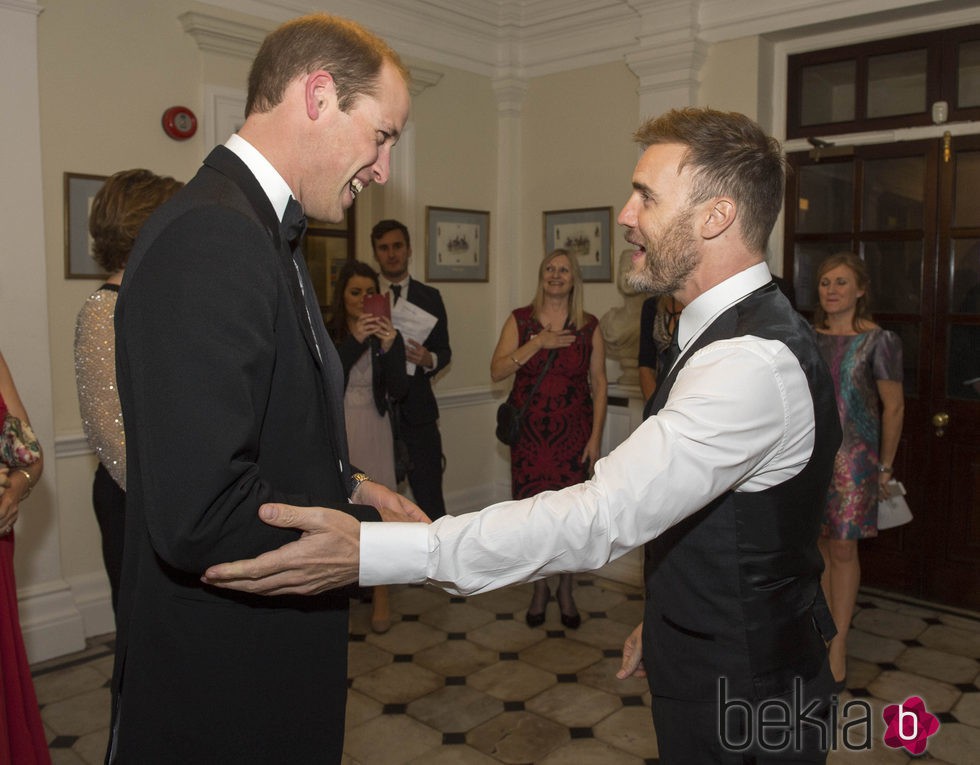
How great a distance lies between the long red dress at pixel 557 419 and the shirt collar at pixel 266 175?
288cm

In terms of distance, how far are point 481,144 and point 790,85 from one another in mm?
2102

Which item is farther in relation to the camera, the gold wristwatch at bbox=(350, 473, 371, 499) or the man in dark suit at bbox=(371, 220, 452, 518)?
the man in dark suit at bbox=(371, 220, 452, 518)

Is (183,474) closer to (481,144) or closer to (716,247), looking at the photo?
(716,247)

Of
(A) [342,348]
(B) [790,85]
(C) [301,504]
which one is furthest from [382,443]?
(B) [790,85]

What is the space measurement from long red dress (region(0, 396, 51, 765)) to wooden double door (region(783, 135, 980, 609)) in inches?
164

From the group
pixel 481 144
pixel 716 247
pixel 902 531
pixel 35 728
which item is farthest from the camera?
pixel 481 144

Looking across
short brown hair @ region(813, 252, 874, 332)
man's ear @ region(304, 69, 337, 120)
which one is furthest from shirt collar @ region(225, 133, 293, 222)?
short brown hair @ region(813, 252, 874, 332)

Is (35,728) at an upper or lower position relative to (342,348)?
lower

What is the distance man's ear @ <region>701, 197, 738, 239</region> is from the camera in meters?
1.50

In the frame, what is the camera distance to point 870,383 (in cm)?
356

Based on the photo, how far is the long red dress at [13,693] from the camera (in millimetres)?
2078

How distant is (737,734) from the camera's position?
55.6 inches

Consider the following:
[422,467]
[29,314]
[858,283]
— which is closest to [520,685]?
[422,467]

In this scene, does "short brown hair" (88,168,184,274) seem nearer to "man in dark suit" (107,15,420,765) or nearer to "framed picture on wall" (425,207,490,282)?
"man in dark suit" (107,15,420,765)
